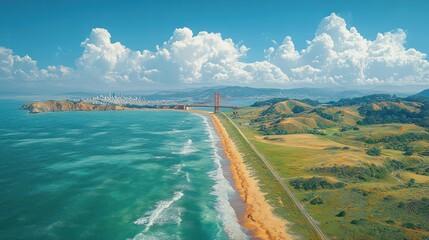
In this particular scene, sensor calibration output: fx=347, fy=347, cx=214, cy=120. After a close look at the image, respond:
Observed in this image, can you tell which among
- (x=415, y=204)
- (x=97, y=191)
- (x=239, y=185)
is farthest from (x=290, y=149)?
(x=97, y=191)

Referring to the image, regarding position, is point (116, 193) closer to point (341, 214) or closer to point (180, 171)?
point (180, 171)

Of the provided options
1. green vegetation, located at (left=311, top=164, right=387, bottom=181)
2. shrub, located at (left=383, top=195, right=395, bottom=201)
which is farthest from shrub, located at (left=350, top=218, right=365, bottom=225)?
green vegetation, located at (left=311, top=164, right=387, bottom=181)

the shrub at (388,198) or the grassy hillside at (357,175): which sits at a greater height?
the shrub at (388,198)

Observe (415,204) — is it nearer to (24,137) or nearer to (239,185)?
(239,185)

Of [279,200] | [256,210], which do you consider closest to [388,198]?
[279,200]

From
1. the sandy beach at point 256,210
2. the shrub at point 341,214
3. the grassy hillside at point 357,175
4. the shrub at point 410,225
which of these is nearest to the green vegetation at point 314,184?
the grassy hillside at point 357,175

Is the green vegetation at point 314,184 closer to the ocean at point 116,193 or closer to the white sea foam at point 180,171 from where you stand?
the ocean at point 116,193
